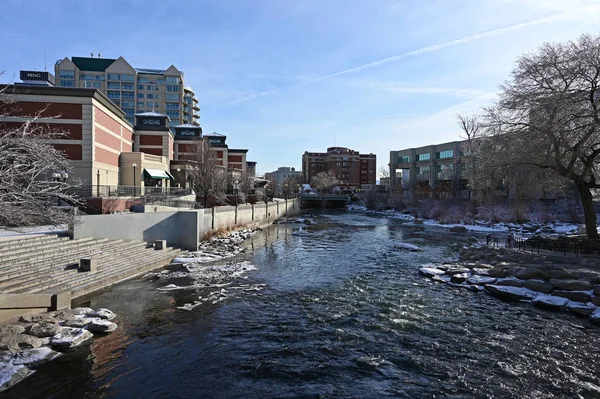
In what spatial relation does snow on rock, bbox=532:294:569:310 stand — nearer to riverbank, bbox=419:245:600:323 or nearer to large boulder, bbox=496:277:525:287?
riverbank, bbox=419:245:600:323

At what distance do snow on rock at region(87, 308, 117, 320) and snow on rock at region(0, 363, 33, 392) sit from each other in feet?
10.2

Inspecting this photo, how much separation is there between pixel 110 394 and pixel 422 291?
11.9 meters

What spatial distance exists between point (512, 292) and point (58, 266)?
58.9 ft

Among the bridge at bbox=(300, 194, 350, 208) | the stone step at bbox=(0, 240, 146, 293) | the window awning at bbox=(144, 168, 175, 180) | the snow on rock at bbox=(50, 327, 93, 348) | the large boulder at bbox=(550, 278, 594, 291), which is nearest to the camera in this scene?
the snow on rock at bbox=(50, 327, 93, 348)

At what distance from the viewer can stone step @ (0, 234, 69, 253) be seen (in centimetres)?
1409

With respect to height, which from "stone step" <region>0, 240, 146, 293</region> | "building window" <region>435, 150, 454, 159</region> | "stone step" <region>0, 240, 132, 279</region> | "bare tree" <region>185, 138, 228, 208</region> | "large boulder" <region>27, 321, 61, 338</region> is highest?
"building window" <region>435, 150, 454, 159</region>

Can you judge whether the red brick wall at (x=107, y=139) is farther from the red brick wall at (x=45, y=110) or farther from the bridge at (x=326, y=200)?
the bridge at (x=326, y=200)

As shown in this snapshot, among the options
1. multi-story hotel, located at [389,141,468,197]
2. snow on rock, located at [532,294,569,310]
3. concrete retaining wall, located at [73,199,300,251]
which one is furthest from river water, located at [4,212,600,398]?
multi-story hotel, located at [389,141,468,197]

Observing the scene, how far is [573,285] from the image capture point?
1392cm

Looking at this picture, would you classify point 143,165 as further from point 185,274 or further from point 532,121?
point 532,121

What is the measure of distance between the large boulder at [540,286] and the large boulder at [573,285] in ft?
0.76

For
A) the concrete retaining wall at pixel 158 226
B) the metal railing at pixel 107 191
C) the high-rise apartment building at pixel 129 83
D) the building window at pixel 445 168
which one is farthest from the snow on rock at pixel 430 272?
the high-rise apartment building at pixel 129 83

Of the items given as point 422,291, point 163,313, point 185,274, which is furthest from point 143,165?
point 422,291

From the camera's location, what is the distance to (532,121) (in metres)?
19.7
